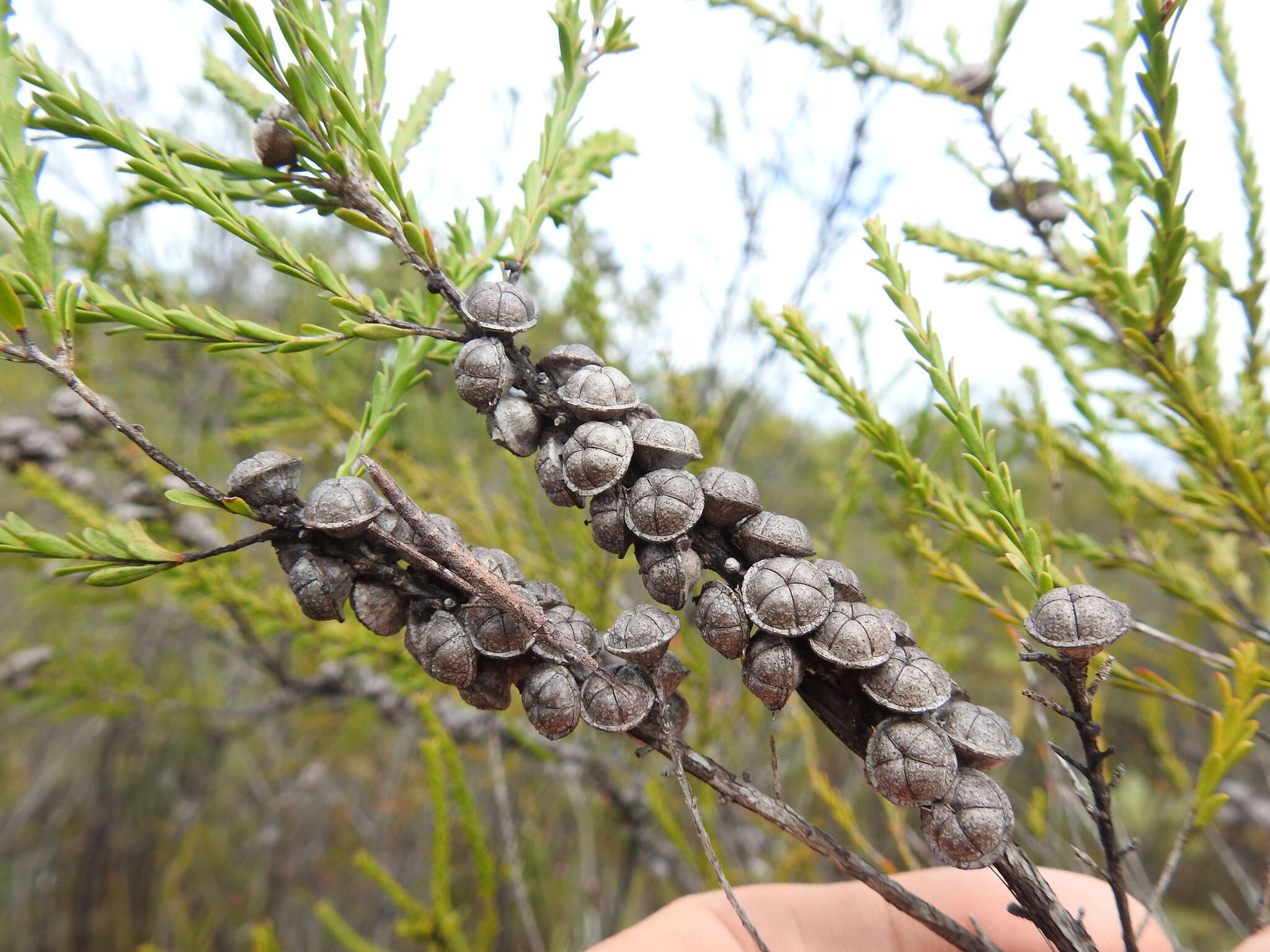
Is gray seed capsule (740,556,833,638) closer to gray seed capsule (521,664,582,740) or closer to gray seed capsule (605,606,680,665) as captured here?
gray seed capsule (605,606,680,665)

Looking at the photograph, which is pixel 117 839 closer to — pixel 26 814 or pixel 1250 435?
pixel 26 814

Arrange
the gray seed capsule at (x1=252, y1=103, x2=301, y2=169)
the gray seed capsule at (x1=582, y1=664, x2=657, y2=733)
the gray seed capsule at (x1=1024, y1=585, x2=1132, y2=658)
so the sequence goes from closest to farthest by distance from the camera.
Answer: the gray seed capsule at (x1=1024, y1=585, x2=1132, y2=658), the gray seed capsule at (x1=582, y1=664, x2=657, y2=733), the gray seed capsule at (x1=252, y1=103, x2=301, y2=169)

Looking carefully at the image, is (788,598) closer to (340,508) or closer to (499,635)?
(499,635)

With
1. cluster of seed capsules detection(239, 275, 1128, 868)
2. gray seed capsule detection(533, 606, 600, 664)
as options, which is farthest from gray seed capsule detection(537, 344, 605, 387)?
gray seed capsule detection(533, 606, 600, 664)

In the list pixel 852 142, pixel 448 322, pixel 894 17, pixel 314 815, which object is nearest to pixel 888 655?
pixel 448 322

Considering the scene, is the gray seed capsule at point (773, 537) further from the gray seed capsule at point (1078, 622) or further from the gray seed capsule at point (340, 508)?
the gray seed capsule at point (340, 508)

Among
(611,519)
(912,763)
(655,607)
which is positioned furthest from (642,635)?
(912,763)
